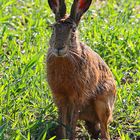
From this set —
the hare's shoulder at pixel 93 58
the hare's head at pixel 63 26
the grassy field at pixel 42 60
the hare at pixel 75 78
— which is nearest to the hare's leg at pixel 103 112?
the hare at pixel 75 78

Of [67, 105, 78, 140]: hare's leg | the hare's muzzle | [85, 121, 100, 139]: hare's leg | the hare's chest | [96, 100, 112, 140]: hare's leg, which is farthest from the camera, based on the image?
[85, 121, 100, 139]: hare's leg

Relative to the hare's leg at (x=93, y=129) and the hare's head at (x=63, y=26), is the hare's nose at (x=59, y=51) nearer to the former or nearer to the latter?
the hare's head at (x=63, y=26)

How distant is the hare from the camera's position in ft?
18.3

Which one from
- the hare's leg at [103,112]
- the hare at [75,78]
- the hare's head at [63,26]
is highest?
the hare's head at [63,26]

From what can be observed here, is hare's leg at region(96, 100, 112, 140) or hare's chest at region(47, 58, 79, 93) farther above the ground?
hare's chest at region(47, 58, 79, 93)

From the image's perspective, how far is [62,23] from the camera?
18.3 feet

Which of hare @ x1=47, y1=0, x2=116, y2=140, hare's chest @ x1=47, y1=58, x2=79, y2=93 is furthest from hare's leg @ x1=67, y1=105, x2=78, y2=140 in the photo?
hare's chest @ x1=47, y1=58, x2=79, y2=93

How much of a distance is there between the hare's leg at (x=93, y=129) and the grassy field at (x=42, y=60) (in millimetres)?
75

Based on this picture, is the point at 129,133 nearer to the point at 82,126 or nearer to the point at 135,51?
the point at 82,126

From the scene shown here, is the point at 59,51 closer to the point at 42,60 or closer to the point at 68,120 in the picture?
the point at 68,120

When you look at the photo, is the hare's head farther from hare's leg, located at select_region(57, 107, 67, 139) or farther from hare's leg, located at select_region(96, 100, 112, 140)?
hare's leg, located at select_region(96, 100, 112, 140)

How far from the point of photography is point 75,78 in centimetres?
574

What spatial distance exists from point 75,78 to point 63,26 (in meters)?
0.50

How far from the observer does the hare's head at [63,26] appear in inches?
213
